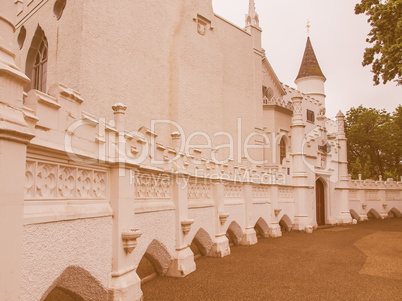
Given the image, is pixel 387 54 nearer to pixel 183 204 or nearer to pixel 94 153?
pixel 183 204

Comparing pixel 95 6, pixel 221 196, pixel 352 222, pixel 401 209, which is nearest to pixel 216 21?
pixel 95 6

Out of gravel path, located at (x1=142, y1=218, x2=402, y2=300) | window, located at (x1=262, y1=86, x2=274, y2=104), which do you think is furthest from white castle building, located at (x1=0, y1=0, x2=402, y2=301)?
gravel path, located at (x1=142, y1=218, x2=402, y2=300)

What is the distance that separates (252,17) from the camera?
2144 cm

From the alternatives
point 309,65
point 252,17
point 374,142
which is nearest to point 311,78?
point 309,65

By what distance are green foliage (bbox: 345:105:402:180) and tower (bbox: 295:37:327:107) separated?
625cm

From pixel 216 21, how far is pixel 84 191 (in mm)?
15438

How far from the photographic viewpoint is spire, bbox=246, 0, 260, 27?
21375 millimetres

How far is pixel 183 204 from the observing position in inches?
330

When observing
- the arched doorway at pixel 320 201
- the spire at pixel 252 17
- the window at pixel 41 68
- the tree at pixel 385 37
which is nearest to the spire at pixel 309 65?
the spire at pixel 252 17

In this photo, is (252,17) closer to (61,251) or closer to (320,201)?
(320,201)

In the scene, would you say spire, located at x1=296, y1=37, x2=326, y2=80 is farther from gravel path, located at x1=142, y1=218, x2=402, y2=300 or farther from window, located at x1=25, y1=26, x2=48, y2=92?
window, located at x1=25, y1=26, x2=48, y2=92

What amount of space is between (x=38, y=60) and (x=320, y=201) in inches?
657

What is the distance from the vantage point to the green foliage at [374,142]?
36750 mm

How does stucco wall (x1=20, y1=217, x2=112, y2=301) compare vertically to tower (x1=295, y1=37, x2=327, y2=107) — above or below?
below
